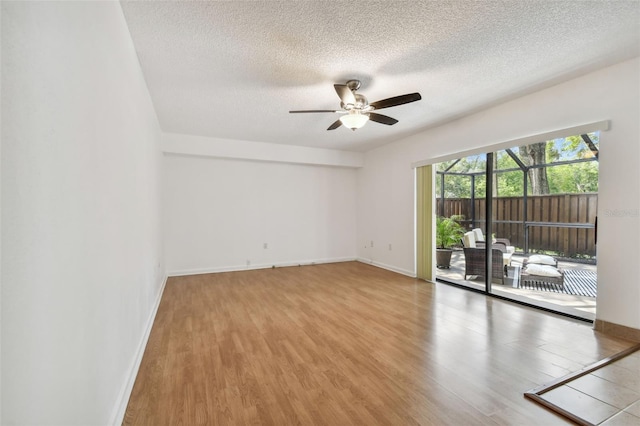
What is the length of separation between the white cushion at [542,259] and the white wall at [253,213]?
384 cm

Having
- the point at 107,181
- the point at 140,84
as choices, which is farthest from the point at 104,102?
the point at 140,84

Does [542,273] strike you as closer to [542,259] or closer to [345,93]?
[542,259]

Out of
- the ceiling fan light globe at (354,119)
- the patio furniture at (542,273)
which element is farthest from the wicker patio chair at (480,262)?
the ceiling fan light globe at (354,119)

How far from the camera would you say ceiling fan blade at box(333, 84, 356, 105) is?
8.60 ft

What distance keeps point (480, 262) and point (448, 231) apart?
0.95 metres

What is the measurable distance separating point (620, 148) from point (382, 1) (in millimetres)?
2854

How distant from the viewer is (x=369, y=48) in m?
2.39

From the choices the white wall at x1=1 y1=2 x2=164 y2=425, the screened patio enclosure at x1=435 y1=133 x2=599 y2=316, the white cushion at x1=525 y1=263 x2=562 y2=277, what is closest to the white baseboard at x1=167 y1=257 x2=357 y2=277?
the screened patio enclosure at x1=435 y1=133 x2=599 y2=316

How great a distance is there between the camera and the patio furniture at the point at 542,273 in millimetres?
3625

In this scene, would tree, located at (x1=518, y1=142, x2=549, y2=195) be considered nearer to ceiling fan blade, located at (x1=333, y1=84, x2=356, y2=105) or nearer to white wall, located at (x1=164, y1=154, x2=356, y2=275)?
ceiling fan blade, located at (x1=333, y1=84, x2=356, y2=105)

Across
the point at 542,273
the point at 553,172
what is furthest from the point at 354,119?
the point at 542,273

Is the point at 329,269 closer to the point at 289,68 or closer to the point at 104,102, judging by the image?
the point at 289,68

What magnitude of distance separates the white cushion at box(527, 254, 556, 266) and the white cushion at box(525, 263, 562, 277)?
0.15 ft

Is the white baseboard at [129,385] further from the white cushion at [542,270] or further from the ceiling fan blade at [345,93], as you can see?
the white cushion at [542,270]
